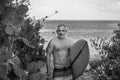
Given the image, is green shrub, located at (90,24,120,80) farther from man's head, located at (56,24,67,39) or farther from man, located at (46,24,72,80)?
man's head, located at (56,24,67,39)

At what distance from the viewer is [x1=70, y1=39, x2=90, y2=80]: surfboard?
145 inches

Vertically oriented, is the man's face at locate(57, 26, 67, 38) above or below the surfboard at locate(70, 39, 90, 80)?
above

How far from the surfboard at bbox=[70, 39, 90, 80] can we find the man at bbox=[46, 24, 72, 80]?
0.29 feet

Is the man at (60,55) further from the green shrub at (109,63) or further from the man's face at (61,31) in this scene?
the green shrub at (109,63)

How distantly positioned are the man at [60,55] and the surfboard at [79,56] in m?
0.09

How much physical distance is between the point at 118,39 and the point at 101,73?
921 millimetres

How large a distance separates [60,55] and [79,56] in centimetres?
33

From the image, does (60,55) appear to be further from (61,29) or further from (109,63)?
(109,63)

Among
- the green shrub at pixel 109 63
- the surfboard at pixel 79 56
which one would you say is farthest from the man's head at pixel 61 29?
the green shrub at pixel 109 63

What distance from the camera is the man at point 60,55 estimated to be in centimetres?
367

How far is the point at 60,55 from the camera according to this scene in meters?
3.72

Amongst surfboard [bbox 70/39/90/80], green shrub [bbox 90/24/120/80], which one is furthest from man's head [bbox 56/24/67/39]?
green shrub [bbox 90/24/120/80]

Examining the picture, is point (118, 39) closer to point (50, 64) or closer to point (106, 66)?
point (106, 66)

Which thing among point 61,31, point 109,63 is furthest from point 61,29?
point 109,63
